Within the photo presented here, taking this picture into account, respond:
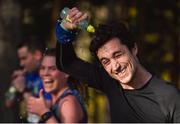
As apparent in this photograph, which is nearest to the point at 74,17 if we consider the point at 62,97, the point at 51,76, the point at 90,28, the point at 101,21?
the point at 90,28

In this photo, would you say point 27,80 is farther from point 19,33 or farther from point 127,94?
point 127,94

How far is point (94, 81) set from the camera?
14.3ft

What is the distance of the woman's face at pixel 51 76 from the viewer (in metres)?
5.66

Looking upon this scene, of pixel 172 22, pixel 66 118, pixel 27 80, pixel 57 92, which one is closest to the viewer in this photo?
pixel 66 118

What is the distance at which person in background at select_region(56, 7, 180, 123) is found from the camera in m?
3.85

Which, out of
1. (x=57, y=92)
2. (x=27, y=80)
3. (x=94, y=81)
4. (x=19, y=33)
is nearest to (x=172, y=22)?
(x=19, y=33)

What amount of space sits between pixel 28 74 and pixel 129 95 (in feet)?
9.09

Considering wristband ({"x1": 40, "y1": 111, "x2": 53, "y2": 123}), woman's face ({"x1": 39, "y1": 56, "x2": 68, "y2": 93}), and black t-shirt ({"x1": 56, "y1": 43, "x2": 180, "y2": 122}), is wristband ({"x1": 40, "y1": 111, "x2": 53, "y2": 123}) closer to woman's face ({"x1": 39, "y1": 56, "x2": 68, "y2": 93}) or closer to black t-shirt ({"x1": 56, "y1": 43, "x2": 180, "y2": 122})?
woman's face ({"x1": 39, "y1": 56, "x2": 68, "y2": 93})

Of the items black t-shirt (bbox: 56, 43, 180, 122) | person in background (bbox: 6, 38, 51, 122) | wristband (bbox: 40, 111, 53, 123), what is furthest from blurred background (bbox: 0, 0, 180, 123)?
black t-shirt (bbox: 56, 43, 180, 122)

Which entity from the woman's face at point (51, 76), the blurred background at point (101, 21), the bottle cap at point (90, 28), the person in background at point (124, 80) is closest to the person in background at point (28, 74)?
the woman's face at point (51, 76)

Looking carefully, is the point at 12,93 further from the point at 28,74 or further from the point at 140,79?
the point at 140,79

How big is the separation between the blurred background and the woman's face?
2.33 metres

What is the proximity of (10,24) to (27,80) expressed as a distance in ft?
6.69

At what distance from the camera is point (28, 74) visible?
6.66m
